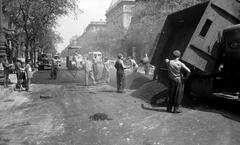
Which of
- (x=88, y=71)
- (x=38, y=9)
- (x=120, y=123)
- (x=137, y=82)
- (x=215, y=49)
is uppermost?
(x=38, y=9)

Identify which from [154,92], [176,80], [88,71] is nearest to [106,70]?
[88,71]

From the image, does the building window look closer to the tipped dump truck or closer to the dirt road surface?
the tipped dump truck

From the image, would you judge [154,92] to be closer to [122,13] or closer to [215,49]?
[215,49]

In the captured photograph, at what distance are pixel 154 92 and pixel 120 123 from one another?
3.21m

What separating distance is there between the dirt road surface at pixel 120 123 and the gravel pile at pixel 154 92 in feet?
0.23

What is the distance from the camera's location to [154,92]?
8.60 meters

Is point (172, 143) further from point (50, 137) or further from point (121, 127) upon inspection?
point (50, 137)

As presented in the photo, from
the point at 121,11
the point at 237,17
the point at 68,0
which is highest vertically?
Answer: the point at 121,11

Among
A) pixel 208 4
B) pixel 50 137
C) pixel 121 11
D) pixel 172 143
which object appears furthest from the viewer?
pixel 121 11

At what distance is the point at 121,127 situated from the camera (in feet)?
17.6

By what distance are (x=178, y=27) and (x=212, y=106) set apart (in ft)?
12.4

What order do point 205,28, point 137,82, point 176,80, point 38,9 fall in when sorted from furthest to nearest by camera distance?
point 38,9, point 137,82, point 205,28, point 176,80

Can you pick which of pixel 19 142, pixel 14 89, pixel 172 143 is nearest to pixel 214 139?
pixel 172 143

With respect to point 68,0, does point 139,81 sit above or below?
below
